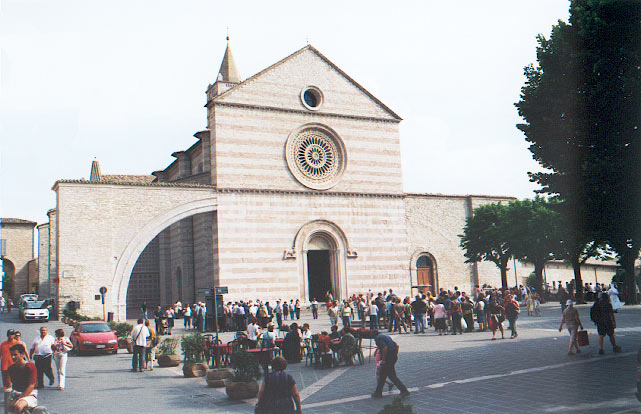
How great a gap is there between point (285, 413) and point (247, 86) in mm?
25517

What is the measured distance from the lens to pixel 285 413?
22.8 ft

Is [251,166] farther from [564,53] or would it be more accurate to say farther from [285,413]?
[285,413]

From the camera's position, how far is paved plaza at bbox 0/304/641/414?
9.53 metres

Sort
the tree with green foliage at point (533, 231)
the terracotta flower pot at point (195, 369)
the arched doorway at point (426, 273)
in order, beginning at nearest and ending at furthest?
1. the terracotta flower pot at point (195, 369)
2. the tree with green foliage at point (533, 231)
3. the arched doorway at point (426, 273)

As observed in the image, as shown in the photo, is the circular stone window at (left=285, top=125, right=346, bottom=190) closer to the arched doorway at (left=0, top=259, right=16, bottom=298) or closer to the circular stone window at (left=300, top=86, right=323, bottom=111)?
the circular stone window at (left=300, top=86, right=323, bottom=111)

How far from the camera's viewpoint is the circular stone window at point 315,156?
103 ft

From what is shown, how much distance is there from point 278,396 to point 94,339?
13.9 metres

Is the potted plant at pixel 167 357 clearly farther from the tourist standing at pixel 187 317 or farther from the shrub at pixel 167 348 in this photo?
the tourist standing at pixel 187 317

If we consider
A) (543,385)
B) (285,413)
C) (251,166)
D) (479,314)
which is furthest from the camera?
(251,166)

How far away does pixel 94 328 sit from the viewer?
1948cm

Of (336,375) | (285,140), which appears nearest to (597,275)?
(285,140)

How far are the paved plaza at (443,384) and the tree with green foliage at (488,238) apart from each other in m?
17.1

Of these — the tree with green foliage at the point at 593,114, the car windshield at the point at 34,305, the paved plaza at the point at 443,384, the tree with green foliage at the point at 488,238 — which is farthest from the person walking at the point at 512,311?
the car windshield at the point at 34,305

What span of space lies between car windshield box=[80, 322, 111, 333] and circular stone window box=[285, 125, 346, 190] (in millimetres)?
14181
